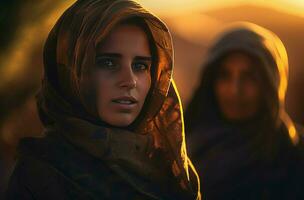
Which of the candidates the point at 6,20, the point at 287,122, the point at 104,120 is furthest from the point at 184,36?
Result: the point at 104,120

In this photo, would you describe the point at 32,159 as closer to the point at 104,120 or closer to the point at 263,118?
the point at 104,120

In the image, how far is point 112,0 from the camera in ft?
9.27

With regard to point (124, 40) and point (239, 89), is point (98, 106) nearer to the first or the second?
point (124, 40)

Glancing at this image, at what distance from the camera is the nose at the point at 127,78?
2.74 meters

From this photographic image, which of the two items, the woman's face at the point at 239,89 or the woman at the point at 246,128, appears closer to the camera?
the woman at the point at 246,128

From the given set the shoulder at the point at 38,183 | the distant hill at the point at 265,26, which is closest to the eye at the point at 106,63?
the shoulder at the point at 38,183

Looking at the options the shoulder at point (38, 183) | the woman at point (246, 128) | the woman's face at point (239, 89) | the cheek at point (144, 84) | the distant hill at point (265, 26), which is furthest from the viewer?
the distant hill at point (265, 26)

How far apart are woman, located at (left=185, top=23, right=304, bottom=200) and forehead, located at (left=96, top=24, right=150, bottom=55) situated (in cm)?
175

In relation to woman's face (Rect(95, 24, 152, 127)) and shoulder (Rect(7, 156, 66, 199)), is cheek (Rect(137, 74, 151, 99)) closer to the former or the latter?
woman's face (Rect(95, 24, 152, 127))

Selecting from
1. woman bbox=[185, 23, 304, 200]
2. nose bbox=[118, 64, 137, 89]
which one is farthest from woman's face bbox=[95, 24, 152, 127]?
woman bbox=[185, 23, 304, 200]

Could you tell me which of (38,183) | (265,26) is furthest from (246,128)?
(265,26)

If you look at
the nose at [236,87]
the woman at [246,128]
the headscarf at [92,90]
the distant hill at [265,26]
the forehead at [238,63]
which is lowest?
the distant hill at [265,26]

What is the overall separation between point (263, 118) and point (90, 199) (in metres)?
2.06

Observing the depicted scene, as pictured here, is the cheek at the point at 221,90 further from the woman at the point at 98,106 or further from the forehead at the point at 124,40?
the forehead at the point at 124,40
